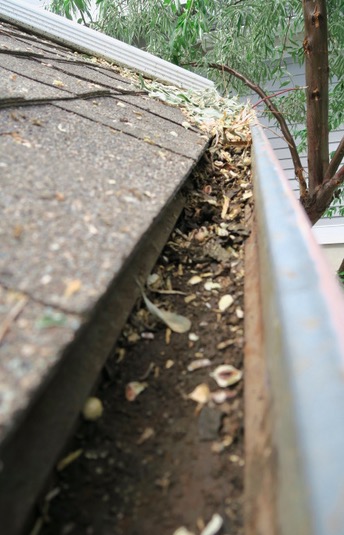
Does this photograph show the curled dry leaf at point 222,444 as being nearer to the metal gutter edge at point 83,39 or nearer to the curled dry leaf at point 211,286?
the curled dry leaf at point 211,286

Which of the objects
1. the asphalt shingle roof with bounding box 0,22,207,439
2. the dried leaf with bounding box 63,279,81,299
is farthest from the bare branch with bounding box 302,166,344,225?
the dried leaf with bounding box 63,279,81,299

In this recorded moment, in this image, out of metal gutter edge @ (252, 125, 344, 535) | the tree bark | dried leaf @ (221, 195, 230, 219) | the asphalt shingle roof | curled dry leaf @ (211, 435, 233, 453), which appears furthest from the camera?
the tree bark

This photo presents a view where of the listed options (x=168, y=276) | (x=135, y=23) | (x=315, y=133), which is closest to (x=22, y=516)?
(x=168, y=276)

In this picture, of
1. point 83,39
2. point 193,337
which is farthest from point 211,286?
point 83,39

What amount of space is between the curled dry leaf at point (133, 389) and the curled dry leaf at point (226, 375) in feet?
0.32

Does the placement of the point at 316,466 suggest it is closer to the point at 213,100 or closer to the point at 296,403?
the point at 296,403

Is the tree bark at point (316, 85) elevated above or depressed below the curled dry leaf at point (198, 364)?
above

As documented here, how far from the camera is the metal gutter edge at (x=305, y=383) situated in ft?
0.83

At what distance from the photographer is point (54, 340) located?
1.25 ft

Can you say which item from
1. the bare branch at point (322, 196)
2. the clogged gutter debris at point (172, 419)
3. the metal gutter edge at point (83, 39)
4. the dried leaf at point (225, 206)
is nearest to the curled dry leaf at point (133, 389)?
the clogged gutter debris at point (172, 419)

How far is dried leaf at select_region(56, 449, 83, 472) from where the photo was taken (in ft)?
1.59

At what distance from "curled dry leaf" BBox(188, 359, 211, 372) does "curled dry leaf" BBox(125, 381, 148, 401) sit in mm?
72

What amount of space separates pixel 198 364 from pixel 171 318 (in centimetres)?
11

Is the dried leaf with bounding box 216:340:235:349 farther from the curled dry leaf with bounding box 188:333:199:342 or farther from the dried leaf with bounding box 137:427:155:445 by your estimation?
the dried leaf with bounding box 137:427:155:445
